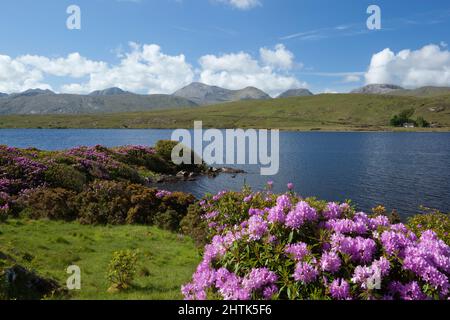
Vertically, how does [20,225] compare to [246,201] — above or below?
below

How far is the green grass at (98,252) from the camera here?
13.3 metres

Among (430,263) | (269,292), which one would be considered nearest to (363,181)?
(430,263)

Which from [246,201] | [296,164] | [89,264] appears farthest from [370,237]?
[296,164]

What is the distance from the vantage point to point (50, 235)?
20.8 metres

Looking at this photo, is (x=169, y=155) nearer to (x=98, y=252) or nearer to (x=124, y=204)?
(x=124, y=204)

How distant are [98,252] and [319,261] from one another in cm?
1450

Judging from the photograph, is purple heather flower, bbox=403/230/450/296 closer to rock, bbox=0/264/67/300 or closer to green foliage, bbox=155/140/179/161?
rock, bbox=0/264/67/300

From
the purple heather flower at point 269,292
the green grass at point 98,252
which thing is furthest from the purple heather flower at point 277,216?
the green grass at point 98,252

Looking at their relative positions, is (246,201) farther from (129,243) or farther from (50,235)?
(50,235)

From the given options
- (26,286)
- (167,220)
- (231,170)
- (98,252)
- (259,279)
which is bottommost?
(231,170)

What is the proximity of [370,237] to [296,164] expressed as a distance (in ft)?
241

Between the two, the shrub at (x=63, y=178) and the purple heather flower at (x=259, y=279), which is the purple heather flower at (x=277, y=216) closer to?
the purple heather flower at (x=259, y=279)

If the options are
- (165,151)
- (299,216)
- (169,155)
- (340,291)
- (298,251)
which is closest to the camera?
(340,291)

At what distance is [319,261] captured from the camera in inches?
263
